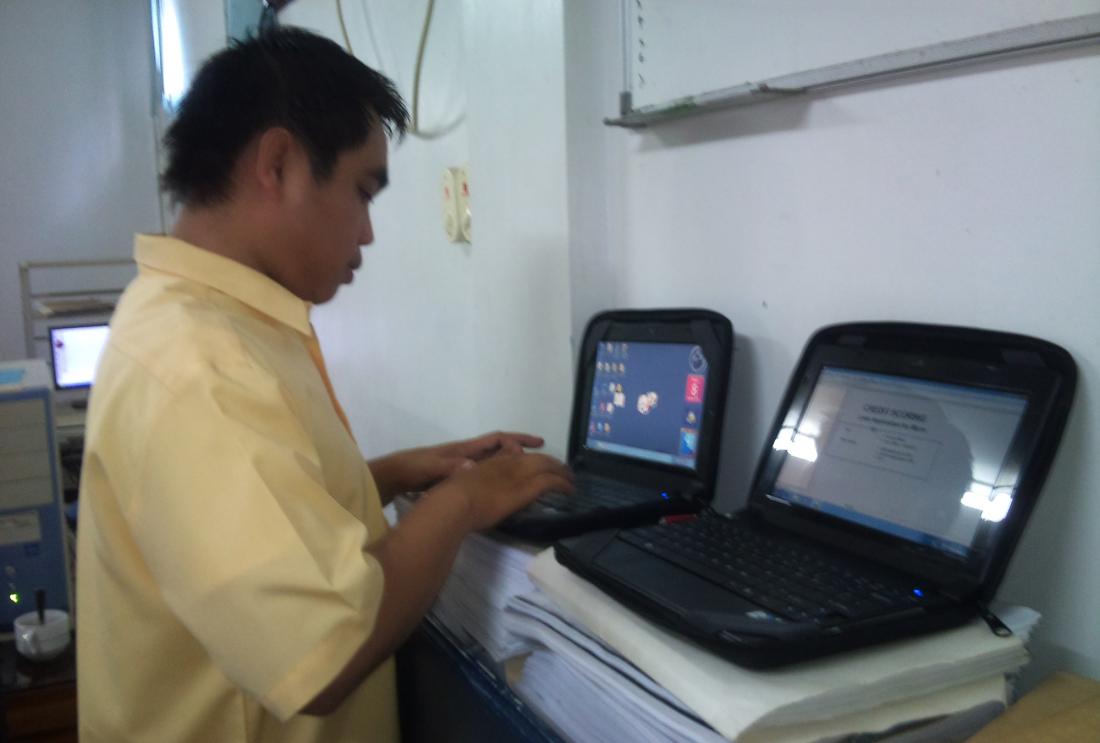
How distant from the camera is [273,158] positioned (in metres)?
0.81

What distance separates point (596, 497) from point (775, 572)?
27cm

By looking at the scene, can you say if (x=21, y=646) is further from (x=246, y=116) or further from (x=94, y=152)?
(x=94, y=152)

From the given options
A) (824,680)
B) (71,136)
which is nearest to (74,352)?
Result: (71,136)

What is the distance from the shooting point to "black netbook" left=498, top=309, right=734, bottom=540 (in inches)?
32.3

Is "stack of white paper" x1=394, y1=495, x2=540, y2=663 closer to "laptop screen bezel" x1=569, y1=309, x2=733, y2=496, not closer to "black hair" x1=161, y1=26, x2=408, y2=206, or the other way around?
"laptop screen bezel" x1=569, y1=309, x2=733, y2=496

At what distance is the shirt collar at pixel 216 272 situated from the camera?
79cm

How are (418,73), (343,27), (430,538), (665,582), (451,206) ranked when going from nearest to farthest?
(665,582)
(430,538)
(451,206)
(418,73)
(343,27)

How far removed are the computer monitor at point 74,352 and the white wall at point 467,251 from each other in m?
1.99

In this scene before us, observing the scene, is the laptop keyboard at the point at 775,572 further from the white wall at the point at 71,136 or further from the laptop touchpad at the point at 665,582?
the white wall at the point at 71,136

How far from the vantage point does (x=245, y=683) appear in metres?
0.59

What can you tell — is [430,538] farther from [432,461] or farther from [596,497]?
[432,461]

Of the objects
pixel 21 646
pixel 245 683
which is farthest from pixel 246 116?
pixel 21 646

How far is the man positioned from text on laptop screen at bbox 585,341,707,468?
0.31 feet

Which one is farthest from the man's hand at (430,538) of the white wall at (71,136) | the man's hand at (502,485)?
the white wall at (71,136)
